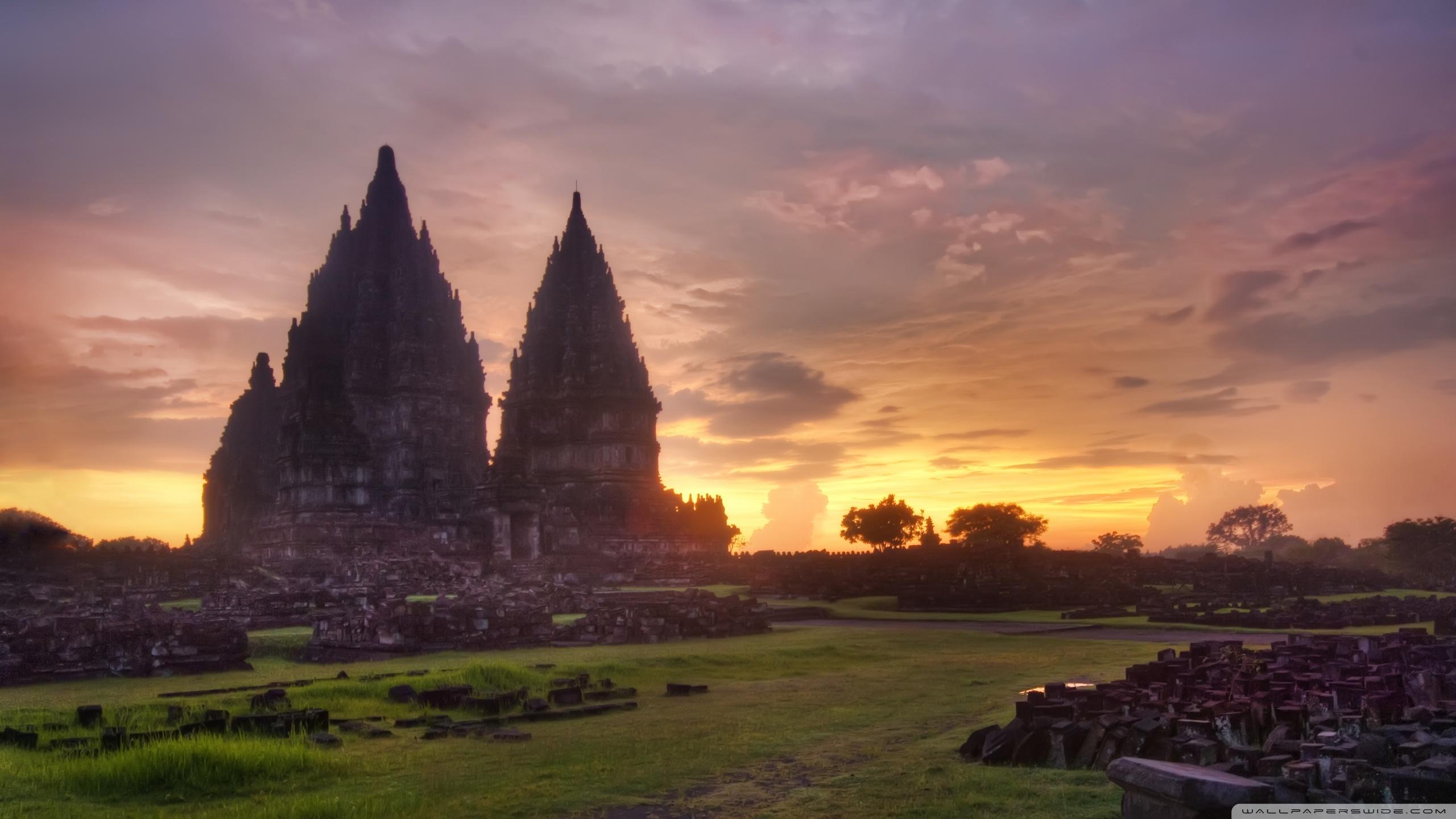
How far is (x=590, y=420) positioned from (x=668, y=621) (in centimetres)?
3550

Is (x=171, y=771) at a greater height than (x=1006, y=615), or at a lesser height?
greater

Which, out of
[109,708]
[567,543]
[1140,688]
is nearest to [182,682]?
[109,708]

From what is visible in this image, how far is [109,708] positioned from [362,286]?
47182mm

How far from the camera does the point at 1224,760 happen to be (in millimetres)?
8250

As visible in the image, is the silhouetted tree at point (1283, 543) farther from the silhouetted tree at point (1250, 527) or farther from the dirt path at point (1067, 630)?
the dirt path at point (1067, 630)

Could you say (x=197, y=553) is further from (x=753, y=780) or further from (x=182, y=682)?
(x=753, y=780)

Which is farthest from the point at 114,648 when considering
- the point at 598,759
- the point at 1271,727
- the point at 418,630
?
the point at 1271,727

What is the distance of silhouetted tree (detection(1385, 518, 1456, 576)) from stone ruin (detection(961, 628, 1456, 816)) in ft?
175

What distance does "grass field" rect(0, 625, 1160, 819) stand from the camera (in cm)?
811

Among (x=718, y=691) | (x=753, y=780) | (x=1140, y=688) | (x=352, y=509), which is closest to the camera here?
(x=753, y=780)

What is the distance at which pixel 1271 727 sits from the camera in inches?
380

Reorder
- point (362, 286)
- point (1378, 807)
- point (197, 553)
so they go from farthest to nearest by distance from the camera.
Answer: point (362, 286), point (197, 553), point (1378, 807)

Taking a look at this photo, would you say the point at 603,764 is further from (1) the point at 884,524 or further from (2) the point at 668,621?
(1) the point at 884,524

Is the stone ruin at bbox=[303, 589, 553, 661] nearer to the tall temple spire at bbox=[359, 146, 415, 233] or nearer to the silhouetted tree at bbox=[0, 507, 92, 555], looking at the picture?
the silhouetted tree at bbox=[0, 507, 92, 555]
